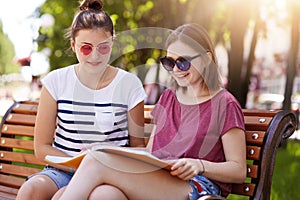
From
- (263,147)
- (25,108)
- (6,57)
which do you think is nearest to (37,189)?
(263,147)

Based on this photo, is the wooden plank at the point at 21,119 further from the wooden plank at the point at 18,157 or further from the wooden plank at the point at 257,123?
the wooden plank at the point at 257,123

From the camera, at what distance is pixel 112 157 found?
8.58 ft

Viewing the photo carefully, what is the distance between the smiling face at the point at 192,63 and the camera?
114 inches

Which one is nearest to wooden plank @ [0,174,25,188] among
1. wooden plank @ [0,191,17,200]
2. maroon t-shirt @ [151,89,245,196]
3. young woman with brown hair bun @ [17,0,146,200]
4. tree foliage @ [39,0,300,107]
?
wooden plank @ [0,191,17,200]

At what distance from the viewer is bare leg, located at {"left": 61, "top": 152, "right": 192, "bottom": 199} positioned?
101 inches

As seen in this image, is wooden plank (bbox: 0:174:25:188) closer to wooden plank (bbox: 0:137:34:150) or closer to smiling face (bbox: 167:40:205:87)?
wooden plank (bbox: 0:137:34:150)

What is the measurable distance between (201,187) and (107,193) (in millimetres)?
439

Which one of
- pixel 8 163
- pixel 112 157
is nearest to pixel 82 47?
pixel 112 157

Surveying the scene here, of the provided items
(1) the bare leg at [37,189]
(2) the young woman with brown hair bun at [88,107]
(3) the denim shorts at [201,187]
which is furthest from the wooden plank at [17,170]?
(3) the denim shorts at [201,187]

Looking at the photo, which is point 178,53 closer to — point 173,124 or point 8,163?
point 173,124

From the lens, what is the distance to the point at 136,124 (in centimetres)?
319

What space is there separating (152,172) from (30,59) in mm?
11199

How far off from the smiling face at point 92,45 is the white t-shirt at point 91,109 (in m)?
0.18

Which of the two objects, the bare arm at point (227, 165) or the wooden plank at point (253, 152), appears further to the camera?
the wooden plank at point (253, 152)
